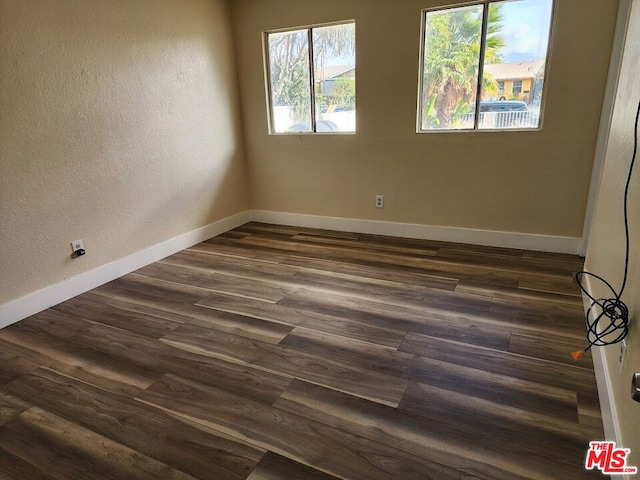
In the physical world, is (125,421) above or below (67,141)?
below

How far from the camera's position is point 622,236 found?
66.3 inches

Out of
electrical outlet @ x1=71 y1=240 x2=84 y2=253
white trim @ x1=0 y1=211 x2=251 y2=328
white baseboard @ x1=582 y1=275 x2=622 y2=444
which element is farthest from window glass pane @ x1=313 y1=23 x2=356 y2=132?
white baseboard @ x1=582 y1=275 x2=622 y2=444

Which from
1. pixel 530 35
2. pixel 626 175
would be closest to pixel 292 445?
pixel 626 175

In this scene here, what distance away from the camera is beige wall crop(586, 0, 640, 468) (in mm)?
1303

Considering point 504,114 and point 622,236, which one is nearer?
point 622,236

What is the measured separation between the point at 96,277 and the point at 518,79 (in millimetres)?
3748

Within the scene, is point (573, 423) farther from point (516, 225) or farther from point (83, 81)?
point (83, 81)

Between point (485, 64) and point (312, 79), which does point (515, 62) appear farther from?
point (312, 79)

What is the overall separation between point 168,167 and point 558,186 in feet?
11.3

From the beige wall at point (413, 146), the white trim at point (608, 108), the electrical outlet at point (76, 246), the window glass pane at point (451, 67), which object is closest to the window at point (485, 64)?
the window glass pane at point (451, 67)

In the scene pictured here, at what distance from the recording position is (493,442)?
1551mm

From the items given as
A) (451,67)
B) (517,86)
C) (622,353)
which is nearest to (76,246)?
(622,353)

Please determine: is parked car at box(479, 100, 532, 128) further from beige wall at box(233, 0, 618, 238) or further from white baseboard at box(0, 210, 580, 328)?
white baseboard at box(0, 210, 580, 328)

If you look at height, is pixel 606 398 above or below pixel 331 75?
below
